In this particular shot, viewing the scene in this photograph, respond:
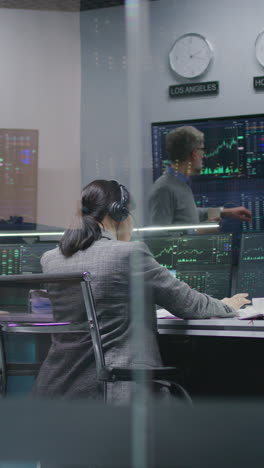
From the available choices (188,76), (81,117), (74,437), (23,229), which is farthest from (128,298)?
(188,76)

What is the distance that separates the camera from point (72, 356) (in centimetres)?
137

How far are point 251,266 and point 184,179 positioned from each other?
69 cm

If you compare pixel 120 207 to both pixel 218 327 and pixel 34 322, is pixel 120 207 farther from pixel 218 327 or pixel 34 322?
pixel 218 327

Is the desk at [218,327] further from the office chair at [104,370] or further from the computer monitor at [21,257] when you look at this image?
the computer monitor at [21,257]

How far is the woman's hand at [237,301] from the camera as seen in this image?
210cm

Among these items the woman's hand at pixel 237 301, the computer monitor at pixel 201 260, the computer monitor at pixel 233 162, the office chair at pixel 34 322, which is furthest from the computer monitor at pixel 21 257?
the computer monitor at pixel 233 162

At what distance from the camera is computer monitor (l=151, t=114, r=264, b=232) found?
10.4ft

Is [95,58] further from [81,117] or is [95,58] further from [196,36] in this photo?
[196,36]

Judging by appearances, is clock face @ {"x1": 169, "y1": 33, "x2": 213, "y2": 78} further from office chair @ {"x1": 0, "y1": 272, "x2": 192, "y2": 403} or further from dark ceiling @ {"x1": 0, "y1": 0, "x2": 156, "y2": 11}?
office chair @ {"x1": 0, "y1": 272, "x2": 192, "y2": 403}

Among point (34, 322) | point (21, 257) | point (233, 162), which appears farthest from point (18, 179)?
point (233, 162)

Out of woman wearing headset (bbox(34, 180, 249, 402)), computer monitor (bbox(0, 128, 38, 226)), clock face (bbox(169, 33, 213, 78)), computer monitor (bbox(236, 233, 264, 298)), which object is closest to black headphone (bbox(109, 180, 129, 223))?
woman wearing headset (bbox(34, 180, 249, 402))

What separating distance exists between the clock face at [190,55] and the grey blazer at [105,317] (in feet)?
6.37

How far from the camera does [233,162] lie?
126 inches

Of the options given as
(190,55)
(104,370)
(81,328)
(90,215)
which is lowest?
(104,370)
